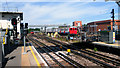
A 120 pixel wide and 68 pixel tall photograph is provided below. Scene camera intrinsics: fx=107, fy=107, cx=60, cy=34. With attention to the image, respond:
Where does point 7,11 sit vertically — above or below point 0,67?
above

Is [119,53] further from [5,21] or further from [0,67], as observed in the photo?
[5,21]

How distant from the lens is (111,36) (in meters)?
14.3

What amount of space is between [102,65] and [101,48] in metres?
6.48

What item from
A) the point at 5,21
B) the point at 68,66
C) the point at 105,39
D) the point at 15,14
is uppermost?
the point at 15,14

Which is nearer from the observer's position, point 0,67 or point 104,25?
point 0,67

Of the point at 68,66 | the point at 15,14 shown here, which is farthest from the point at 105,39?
the point at 15,14

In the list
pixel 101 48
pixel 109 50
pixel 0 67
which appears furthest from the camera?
pixel 101 48

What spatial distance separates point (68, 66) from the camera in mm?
8094

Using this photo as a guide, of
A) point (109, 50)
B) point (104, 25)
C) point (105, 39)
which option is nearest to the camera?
point (109, 50)

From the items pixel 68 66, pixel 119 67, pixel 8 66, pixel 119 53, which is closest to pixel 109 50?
pixel 119 53

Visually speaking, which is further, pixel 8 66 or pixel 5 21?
pixel 5 21

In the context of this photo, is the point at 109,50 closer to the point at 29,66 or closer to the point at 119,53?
the point at 119,53

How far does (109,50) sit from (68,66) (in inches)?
279

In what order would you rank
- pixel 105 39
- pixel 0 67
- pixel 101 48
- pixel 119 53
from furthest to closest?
pixel 105 39 < pixel 101 48 < pixel 119 53 < pixel 0 67
